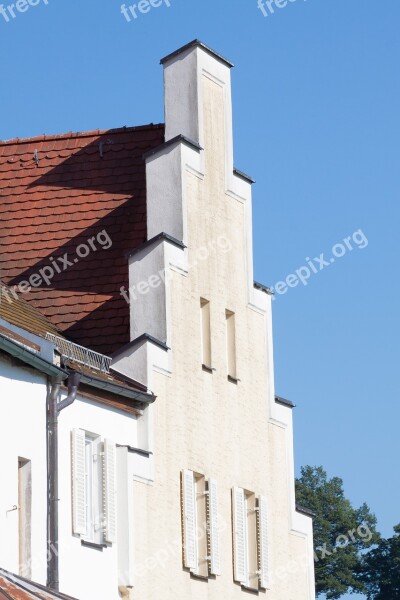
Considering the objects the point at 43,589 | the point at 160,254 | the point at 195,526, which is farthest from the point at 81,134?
the point at 43,589

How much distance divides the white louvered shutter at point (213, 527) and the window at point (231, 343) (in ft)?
8.92

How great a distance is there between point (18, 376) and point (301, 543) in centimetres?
1207

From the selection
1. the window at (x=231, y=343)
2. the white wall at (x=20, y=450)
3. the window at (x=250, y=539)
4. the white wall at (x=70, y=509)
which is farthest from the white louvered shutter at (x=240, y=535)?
the white wall at (x=20, y=450)

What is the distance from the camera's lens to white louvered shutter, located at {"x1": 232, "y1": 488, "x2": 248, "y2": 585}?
126 ft

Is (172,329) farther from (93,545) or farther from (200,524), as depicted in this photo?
(93,545)

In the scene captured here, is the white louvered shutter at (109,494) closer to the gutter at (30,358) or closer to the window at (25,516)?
the gutter at (30,358)

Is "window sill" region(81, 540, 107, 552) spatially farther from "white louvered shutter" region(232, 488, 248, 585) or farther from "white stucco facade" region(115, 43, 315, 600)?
"white louvered shutter" region(232, 488, 248, 585)

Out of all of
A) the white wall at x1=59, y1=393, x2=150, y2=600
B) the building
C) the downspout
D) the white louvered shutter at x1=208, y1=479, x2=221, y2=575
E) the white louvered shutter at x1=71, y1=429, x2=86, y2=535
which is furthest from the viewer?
the white louvered shutter at x1=208, y1=479, x2=221, y2=575

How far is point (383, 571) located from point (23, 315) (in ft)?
267

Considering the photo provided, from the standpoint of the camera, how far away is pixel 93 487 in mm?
34031

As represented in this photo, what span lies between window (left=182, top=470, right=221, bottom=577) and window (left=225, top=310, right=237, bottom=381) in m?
2.73

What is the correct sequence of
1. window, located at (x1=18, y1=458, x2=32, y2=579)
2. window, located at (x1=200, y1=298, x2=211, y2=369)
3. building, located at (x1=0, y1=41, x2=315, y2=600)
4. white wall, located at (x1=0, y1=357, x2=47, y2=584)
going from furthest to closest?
window, located at (x1=200, y1=298, x2=211, y2=369), building, located at (x1=0, y1=41, x2=315, y2=600), window, located at (x1=18, y1=458, x2=32, y2=579), white wall, located at (x1=0, y1=357, x2=47, y2=584)

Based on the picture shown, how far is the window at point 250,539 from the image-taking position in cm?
3844

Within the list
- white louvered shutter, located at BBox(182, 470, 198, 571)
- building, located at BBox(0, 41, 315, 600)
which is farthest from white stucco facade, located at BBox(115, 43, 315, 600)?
white louvered shutter, located at BBox(182, 470, 198, 571)
